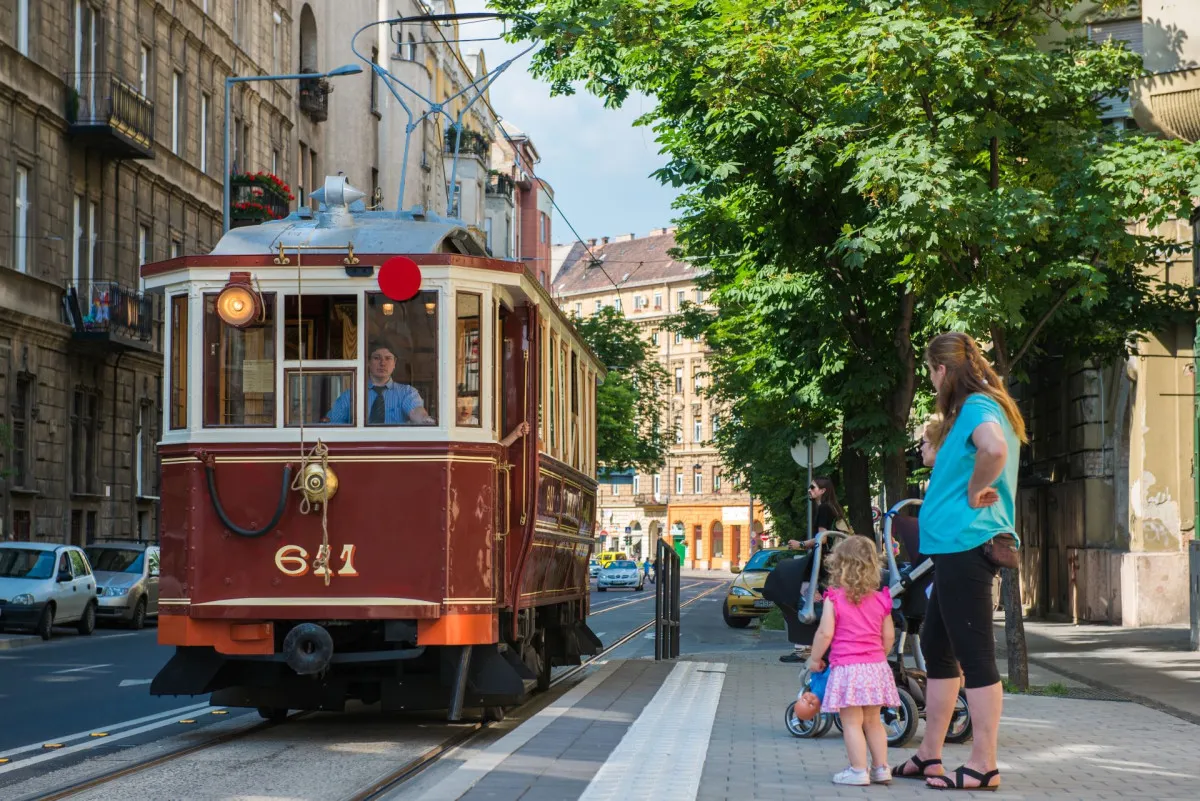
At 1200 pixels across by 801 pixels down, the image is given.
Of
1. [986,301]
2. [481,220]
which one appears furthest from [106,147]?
[481,220]

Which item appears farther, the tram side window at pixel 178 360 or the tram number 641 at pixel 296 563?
the tram side window at pixel 178 360

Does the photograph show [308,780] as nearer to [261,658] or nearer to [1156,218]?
[261,658]

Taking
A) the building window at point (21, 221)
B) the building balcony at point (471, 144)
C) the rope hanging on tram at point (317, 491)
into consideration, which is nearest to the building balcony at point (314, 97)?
the building balcony at point (471, 144)

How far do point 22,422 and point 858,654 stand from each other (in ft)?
95.0

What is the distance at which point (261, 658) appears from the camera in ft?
36.9

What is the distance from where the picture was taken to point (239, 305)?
11.5 meters

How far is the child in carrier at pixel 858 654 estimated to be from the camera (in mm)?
8945

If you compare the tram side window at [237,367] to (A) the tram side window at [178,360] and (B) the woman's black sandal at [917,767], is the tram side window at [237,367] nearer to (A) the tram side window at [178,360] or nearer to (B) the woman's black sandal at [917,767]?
(A) the tram side window at [178,360]

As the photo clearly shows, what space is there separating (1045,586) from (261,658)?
27895 millimetres

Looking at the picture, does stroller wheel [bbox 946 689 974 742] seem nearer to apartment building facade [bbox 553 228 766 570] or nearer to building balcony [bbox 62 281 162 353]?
building balcony [bbox 62 281 162 353]

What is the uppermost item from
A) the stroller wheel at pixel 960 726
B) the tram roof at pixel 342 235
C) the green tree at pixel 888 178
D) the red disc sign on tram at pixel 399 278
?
the green tree at pixel 888 178

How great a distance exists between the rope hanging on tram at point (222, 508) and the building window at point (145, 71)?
1272 inches

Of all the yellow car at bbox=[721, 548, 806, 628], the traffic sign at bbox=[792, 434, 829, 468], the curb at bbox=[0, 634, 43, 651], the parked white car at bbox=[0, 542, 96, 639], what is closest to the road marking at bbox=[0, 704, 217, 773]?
the curb at bbox=[0, 634, 43, 651]

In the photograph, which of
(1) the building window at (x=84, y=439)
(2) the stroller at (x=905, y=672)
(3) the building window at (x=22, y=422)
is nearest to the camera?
(2) the stroller at (x=905, y=672)
